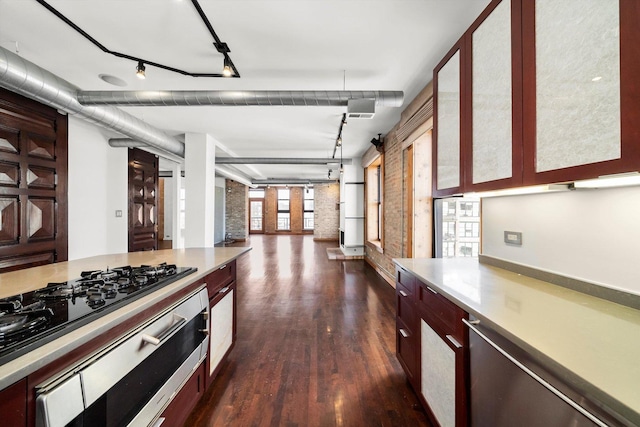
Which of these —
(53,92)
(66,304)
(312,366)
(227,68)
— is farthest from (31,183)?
(312,366)

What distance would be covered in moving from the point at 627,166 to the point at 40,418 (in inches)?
76.6

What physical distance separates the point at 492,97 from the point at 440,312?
4.17ft

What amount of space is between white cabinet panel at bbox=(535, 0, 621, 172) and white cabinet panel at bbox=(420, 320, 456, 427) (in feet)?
3.42

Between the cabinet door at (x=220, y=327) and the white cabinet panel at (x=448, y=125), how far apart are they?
1.96 meters

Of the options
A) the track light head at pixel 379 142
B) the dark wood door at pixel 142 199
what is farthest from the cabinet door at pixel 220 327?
the track light head at pixel 379 142

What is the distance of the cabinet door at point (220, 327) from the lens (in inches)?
75.1

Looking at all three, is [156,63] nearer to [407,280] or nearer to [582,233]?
[407,280]

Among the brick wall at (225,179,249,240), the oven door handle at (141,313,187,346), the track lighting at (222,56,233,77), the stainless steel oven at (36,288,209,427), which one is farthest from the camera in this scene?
the brick wall at (225,179,249,240)

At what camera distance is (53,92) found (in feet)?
8.90

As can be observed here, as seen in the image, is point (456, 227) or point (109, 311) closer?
point (109, 311)

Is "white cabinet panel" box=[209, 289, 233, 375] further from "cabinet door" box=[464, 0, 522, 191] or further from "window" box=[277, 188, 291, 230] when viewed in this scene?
"window" box=[277, 188, 291, 230]

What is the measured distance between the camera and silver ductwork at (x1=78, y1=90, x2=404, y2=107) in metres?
2.94

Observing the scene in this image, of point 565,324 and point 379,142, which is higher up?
point 379,142

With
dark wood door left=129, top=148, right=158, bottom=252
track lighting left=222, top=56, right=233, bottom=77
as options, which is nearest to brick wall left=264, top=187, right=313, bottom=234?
dark wood door left=129, top=148, right=158, bottom=252
